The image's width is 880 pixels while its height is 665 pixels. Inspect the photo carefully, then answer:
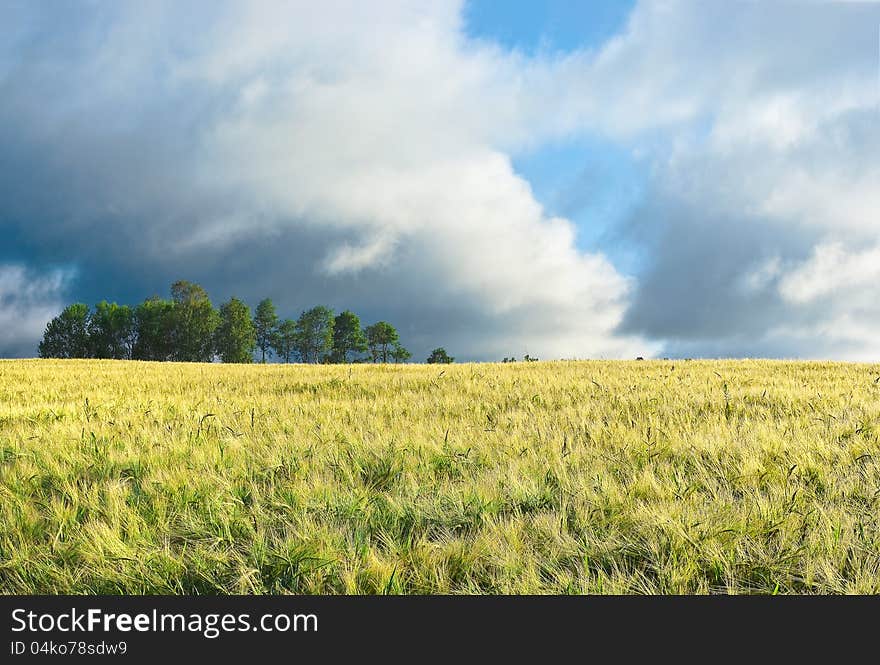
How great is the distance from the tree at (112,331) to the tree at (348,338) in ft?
107

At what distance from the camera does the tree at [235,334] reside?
3142 inches

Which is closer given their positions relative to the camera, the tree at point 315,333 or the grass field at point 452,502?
the grass field at point 452,502

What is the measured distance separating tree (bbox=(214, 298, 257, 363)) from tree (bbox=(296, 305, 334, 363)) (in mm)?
8630

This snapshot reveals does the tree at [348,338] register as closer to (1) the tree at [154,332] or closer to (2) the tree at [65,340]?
(1) the tree at [154,332]

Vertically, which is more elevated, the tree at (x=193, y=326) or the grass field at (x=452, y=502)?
the tree at (x=193, y=326)

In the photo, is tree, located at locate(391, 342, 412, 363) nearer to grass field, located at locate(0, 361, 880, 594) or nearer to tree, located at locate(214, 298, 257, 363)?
tree, located at locate(214, 298, 257, 363)

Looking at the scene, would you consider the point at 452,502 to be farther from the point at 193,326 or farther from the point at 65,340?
the point at 65,340

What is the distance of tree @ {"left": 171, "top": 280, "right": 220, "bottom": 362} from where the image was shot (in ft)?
255

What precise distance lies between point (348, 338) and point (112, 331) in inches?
1494

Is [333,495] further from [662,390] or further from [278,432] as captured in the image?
[662,390]

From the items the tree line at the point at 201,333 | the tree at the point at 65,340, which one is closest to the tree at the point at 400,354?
the tree line at the point at 201,333

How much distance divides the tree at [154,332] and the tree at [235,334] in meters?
6.99

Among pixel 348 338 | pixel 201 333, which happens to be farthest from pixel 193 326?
pixel 348 338

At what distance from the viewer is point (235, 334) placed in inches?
3132
